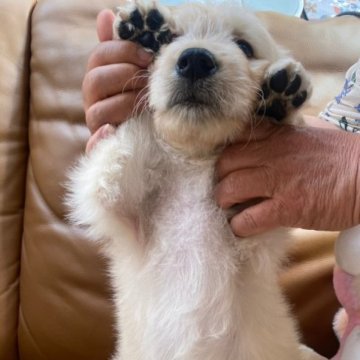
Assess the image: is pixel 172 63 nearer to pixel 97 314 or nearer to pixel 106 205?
pixel 106 205

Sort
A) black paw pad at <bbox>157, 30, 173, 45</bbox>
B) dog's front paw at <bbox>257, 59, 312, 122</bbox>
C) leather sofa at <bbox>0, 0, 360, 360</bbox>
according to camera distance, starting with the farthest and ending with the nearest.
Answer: leather sofa at <bbox>0, 0, 360, 360</bbox> < black paw pad at <bbox>157, 30, 173, 45</bbox> < dog's front paw at <bbox>257, 59, 312, 122</bbox>

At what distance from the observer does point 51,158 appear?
162 cm

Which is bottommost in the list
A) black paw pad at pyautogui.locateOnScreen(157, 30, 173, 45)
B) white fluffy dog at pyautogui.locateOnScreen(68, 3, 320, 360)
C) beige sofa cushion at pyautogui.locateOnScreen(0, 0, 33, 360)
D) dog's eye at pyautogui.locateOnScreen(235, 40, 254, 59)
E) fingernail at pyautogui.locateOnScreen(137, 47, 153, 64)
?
beige sofa cushion at pyautogui.locateOnScreen(0, 0, 33, 360)

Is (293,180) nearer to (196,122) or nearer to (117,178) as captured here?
(196,122)

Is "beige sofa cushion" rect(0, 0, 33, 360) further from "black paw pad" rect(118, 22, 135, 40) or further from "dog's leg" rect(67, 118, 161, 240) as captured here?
"black paw pad" rect(118, 22, 135, 40)

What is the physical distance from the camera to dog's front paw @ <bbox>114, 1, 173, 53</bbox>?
95cm

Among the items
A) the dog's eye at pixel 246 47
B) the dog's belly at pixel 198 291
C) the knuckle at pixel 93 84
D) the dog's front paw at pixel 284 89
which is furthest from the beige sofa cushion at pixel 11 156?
the dog's front paw at pixel 284 89

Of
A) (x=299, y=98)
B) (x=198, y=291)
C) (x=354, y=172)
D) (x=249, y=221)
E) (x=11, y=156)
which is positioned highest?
(x=299, y=98)

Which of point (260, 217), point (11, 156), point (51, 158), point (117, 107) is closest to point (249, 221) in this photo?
point (260, 217)

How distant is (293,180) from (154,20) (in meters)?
0.38

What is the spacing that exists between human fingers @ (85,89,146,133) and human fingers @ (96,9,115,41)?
13 centimetres

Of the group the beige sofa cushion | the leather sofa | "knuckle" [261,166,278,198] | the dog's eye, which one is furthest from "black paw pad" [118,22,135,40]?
the beige sofa cushion

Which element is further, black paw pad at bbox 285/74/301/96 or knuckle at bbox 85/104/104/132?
knuckle at bbox 85/104/104/132

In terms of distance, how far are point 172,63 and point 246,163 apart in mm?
224
